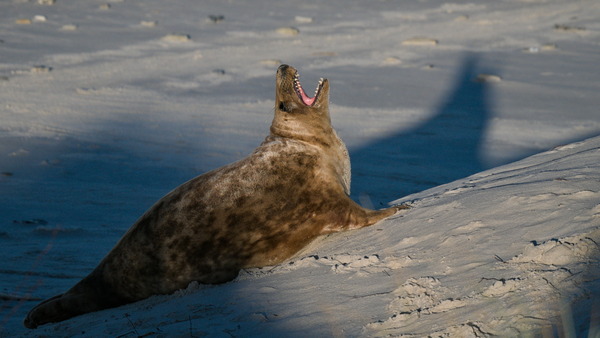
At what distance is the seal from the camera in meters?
4.87

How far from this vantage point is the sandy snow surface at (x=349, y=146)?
3.59 metres

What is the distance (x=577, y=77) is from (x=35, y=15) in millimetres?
10502

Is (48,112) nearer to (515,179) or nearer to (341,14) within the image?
(515,179)

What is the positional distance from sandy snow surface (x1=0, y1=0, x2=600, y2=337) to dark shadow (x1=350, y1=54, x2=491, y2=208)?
34 mm

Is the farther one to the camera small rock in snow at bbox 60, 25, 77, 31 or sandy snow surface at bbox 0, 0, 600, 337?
small rock in snow at bbox 60, 25, 77, 31

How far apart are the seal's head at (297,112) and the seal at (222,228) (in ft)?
1.06

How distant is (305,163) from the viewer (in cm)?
521

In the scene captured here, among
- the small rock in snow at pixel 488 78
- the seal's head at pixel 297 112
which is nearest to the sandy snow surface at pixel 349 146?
the small rock in snow at pixel 488 78

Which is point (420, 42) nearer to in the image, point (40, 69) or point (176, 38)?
point (176, 38)

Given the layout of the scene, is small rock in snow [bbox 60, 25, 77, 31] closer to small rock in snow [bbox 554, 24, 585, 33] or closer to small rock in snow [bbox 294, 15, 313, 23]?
small rock in snow [bbox 294, 15, 313, 23]

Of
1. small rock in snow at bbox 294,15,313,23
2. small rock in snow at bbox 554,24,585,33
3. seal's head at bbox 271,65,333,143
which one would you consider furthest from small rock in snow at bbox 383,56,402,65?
seal's head at bbox 271,65,333,143

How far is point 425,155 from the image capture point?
927cm

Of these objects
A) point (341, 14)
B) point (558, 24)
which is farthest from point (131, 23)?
point (558, 24)

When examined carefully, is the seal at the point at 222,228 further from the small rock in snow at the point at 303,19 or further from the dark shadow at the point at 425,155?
the small rock in snow at the point at 303,19
